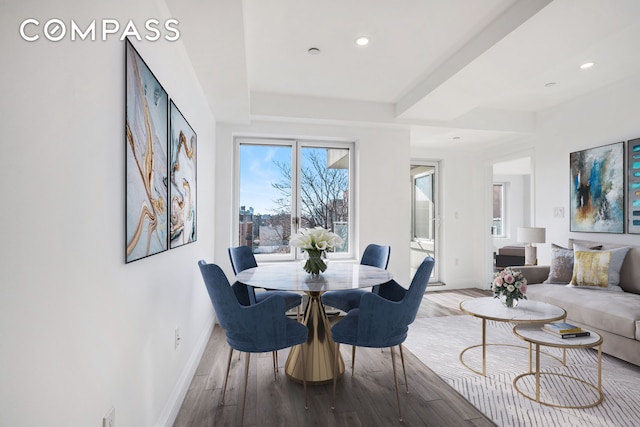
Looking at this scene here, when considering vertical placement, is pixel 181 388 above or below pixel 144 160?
below

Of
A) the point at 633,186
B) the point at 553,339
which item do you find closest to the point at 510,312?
the point at 553,339

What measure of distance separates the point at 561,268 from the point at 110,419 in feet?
13.6

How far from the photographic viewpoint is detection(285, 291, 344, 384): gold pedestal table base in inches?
93.5

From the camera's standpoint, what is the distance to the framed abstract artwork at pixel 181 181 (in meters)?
2.00

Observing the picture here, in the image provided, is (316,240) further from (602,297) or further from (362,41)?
(602,297)

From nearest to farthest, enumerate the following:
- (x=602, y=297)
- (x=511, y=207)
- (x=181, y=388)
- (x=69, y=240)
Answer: (x=69, y=240) < (x=181, y=388) < (x=602, y=297) < (x=511, y=207)

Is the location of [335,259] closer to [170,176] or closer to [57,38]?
[170,176]

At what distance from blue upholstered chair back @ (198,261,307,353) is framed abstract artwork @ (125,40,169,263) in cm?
35

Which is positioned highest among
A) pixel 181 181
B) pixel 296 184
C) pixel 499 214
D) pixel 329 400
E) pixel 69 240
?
pixel 296 184

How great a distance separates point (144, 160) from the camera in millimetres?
1515

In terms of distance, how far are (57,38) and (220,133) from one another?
314 centimetres

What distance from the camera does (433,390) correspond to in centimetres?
229

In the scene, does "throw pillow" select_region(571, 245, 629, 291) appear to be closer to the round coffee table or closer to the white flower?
the round coffee table

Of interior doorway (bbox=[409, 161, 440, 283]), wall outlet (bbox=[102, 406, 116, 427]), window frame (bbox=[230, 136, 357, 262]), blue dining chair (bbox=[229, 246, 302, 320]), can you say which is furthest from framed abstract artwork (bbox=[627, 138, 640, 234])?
wall outlet (bbox=[102, 406, 116, 427])
